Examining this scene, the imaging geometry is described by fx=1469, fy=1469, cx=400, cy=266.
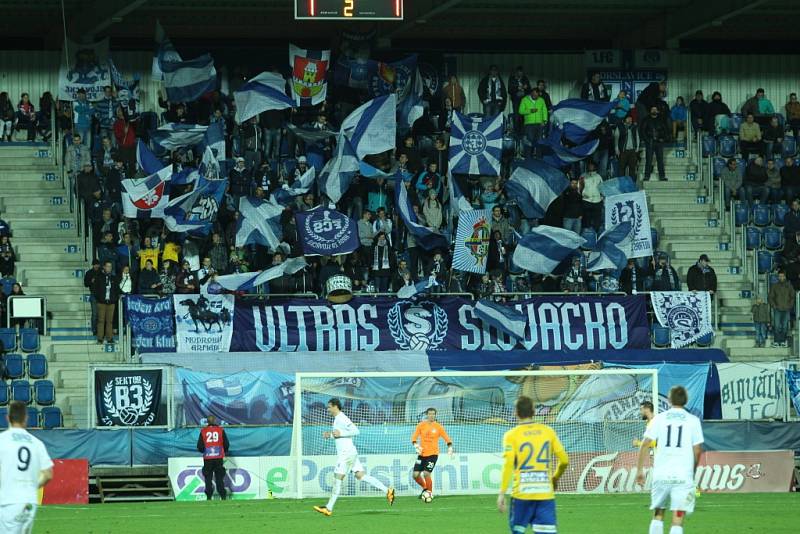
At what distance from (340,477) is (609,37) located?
80.7ft

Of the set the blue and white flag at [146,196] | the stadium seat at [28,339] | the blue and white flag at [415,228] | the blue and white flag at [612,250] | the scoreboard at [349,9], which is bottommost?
the stadium seat at [28,339]

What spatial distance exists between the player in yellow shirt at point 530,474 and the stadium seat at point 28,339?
21031mm

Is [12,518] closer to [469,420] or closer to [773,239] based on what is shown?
[469,420]

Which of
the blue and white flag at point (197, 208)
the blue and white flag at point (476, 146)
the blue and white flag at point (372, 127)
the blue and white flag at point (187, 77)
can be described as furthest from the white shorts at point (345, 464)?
the blue and white flag at point (187, 77)

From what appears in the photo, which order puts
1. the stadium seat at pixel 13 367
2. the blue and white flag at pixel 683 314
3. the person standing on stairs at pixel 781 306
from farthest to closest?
the person standing on stairs at pixel 781 306
the blue and white flag at pixel 683 314
the stadium seat at pixel 13 367

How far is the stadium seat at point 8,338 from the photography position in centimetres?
3244

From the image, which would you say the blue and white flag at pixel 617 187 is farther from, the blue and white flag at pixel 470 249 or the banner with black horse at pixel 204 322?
the banner with black horse at pixel 204 322

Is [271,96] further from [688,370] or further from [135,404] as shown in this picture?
[688,370]

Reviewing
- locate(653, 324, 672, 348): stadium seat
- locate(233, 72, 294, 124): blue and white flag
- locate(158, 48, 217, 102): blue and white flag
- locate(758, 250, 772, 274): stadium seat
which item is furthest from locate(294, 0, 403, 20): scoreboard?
locate(758, 250, 772, 274): stadium seat

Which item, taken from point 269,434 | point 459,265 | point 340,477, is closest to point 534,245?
point 459,265

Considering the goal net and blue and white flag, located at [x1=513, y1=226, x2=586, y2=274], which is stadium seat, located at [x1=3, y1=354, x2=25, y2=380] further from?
blue and white flag, located at [x1=513, y1=226, x2=586, y2=274]

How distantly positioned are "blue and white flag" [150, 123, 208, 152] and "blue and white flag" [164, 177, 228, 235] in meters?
1.52

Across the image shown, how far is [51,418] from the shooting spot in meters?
31.2

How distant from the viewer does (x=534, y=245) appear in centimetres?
3562
